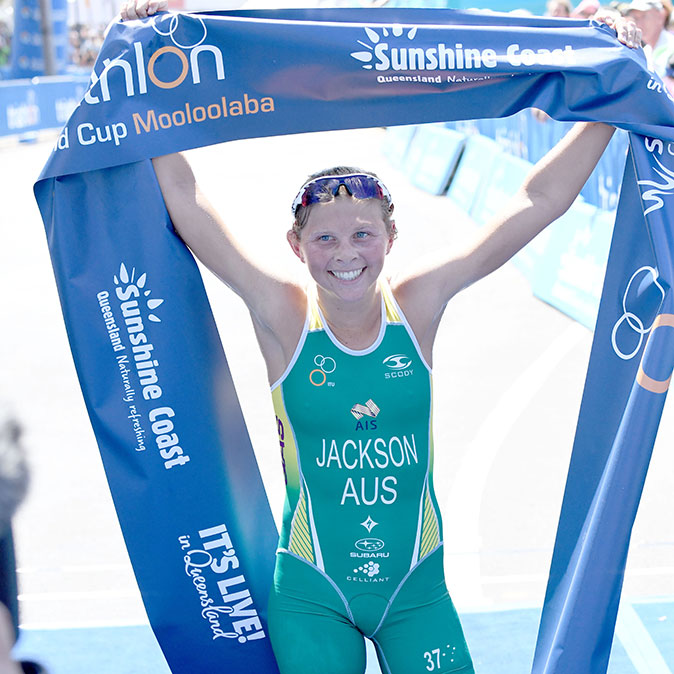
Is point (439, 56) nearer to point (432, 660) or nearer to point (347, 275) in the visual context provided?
point (347, 275)

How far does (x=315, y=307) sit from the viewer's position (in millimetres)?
3021

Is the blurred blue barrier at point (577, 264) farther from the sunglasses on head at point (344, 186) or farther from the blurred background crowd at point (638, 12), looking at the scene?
the sunglasses on head at point (344, 186)

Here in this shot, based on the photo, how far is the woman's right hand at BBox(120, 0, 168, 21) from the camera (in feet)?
10.1

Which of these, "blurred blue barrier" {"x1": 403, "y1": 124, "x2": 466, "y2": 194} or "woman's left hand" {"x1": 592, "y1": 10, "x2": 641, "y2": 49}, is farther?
"blurred blue barrier" {"x1": 403, "y1": 124, "x2": 466, "y2": 194}

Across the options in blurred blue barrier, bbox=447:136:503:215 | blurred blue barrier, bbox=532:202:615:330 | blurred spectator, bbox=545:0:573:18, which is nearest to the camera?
blurred blue barrier, bbox=532:202:615:330

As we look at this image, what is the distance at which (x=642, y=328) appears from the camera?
3.14 m

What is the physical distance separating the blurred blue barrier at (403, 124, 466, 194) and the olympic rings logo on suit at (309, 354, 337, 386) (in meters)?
13.3

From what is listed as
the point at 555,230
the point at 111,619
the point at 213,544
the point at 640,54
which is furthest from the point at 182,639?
the point at 555,230

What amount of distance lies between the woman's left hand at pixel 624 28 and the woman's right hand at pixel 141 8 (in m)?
1.44

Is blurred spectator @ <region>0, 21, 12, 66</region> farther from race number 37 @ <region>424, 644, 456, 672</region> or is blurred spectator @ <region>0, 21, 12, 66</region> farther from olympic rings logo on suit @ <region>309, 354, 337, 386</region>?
race number 37 @ <region>424, 644, 456, 672</region>

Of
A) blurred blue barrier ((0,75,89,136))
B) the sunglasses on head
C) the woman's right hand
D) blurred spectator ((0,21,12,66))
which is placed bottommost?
the sunglasses on head

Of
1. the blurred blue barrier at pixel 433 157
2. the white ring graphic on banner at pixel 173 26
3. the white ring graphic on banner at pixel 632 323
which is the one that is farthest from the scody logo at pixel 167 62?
the blurred blue barrier at pixel 433 157

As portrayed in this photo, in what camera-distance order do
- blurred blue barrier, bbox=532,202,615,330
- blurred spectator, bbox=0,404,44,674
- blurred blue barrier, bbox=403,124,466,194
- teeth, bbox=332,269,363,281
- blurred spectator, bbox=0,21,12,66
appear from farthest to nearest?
blurred spectator, bbox=0,21,12,66 < blurred blue barrier, bbox=403,124,466,194 < blurred blue barrier, bbox=532,202,615,330 < teeth, bbox=332,269,363,281 < blurred spectator, bbox=0,404,44,674

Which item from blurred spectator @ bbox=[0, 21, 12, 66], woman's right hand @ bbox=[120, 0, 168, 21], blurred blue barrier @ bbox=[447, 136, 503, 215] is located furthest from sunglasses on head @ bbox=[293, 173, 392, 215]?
blurred spectator @ bbox=[0, 21, 12, 66]
